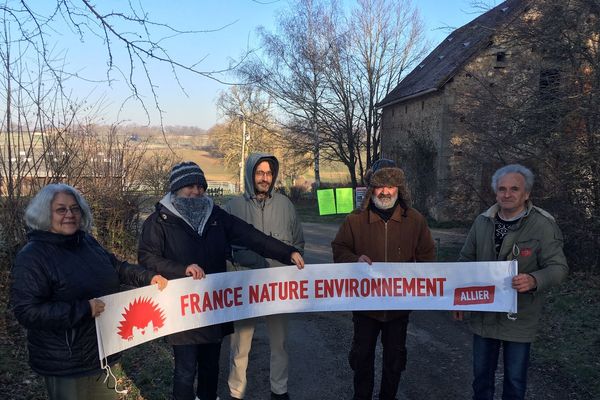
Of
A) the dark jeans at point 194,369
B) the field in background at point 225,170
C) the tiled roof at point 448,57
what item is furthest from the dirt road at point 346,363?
the field in background at point 225,170

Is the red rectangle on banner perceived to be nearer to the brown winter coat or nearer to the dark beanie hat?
the brown winter coat

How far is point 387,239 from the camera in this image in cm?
358

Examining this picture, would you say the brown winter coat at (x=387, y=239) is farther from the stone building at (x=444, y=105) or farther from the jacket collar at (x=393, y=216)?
the stone building at (x=444, y=105)

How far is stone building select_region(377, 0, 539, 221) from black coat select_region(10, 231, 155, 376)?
8.89 metres

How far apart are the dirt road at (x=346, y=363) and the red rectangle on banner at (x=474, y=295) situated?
1.11 m

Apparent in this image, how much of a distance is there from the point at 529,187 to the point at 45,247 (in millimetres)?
2978

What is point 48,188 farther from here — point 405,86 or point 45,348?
point 405,86

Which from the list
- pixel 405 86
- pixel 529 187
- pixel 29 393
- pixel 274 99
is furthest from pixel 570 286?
pixel 274 99

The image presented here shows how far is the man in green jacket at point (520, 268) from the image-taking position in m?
3.11

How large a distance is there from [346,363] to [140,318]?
258 cm

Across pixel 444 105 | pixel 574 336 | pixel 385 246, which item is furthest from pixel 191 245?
pixel 444 105

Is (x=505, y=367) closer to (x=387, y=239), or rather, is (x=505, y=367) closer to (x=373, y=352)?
(x=373, y=352)

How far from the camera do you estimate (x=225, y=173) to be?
188 feet

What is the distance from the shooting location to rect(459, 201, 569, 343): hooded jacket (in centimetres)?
309
